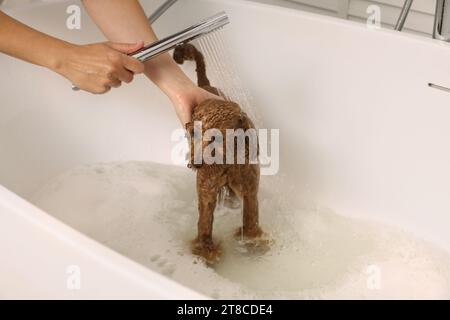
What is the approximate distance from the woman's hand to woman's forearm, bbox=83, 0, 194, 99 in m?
0.14

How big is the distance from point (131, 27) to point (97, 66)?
0.25 metres

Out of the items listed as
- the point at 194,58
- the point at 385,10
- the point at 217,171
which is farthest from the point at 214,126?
the point at 385,10

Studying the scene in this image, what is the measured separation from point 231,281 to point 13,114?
0.65 metres

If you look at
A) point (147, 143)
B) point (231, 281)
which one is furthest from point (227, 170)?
point (147, 143)

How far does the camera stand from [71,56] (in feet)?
2.95

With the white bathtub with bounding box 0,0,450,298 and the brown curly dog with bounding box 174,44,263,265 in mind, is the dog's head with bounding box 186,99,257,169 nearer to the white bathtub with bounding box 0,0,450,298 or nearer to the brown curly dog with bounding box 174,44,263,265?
the brown curly dog with bounding box 174,44,263,265

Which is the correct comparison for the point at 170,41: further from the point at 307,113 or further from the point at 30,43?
the point at 307,113

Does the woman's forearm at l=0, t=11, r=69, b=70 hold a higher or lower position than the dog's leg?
higher

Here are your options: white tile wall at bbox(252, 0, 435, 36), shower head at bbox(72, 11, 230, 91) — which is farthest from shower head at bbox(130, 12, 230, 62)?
white tile wall at bbox(252, 0, 435, 36)

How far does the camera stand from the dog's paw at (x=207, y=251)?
101 cm

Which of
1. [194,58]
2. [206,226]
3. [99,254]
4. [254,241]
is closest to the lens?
[99,254]

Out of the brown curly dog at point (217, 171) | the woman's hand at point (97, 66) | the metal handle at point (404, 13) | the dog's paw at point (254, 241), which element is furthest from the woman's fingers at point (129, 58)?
the metal handle at point (404, 13)

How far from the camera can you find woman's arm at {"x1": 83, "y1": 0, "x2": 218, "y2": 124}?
103cm
